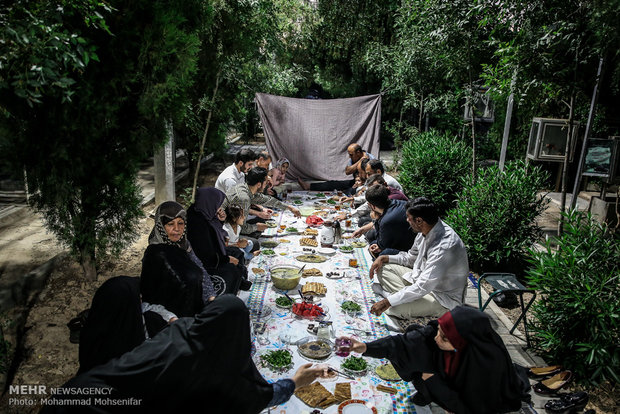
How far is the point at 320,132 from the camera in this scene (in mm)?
9266

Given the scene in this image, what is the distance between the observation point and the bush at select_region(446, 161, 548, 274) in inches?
208

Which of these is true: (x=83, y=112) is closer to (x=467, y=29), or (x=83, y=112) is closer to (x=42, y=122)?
(x=42, y=122)

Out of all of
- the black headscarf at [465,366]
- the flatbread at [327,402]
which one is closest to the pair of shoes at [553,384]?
the black headscarf at [465,366]

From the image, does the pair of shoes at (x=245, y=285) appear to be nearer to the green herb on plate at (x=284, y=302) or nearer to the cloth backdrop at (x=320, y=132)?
the green herb on plate at (x=284, y=302)

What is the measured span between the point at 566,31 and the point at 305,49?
12.6 metres

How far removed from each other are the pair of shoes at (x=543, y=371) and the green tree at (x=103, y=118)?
3930 millimetres

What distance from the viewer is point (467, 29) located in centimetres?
687

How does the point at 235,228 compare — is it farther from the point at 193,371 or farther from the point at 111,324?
the point at 193,371

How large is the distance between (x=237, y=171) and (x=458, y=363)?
436 cm

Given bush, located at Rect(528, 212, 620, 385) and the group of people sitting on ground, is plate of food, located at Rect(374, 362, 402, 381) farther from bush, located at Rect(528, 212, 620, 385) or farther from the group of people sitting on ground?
bush, located at Rect(528, 212, 620, 385)

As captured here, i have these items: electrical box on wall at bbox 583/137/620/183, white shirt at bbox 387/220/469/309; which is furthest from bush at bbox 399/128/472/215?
white shirt at bbox 387/220/469/309

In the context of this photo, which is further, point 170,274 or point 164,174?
point 164,174

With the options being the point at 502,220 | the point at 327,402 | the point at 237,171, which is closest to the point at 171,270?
the point at 327,402

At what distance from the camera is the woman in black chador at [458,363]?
7.87ft
